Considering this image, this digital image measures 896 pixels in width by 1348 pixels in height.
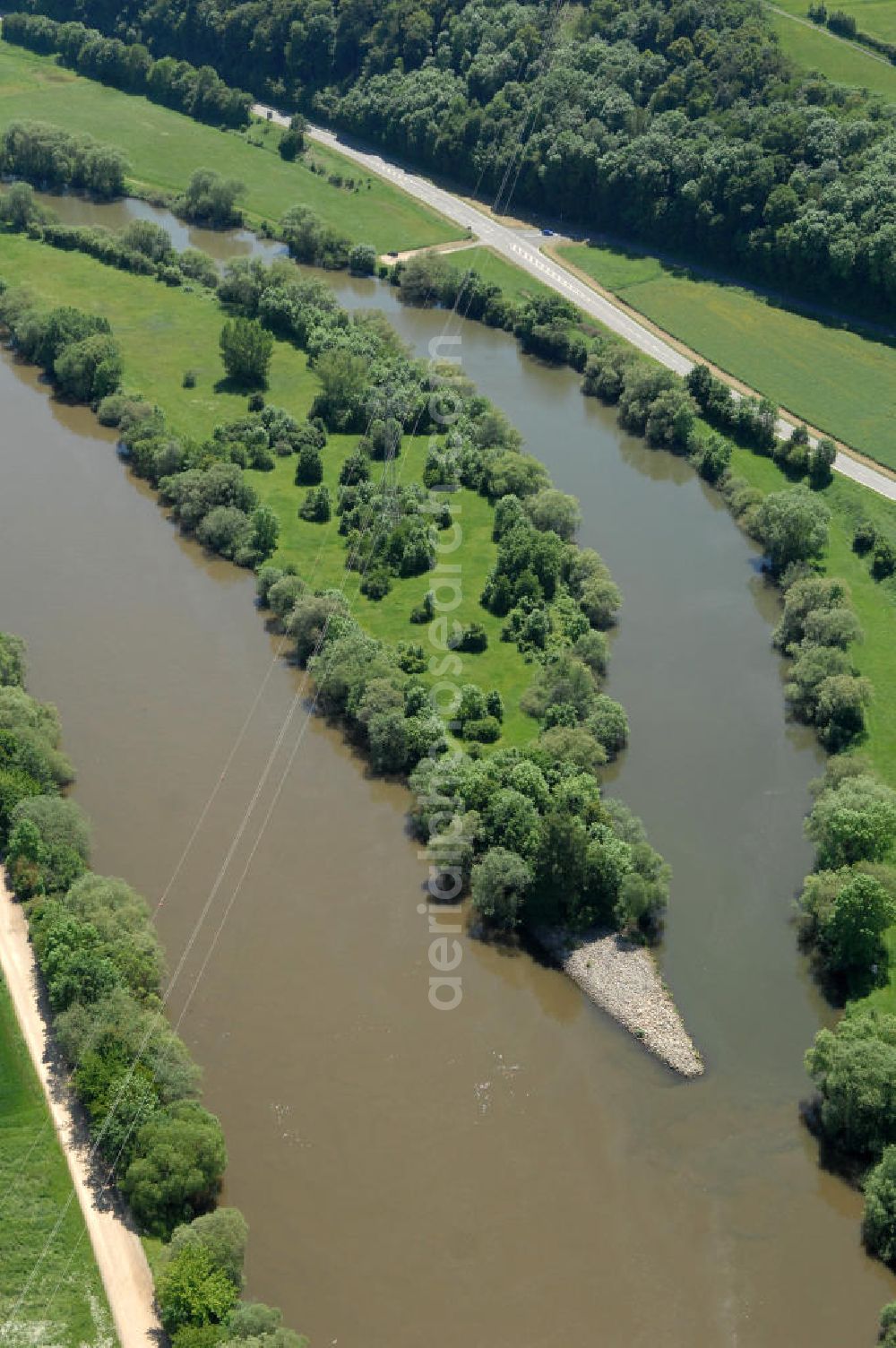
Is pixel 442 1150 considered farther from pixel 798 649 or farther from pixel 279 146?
pixel 279 146

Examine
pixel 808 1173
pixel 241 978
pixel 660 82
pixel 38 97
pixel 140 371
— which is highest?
pixel 660 82

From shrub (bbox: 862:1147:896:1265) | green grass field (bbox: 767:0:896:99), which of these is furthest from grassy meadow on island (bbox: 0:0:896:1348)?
green grass field (bbox: 767:0:896:99)

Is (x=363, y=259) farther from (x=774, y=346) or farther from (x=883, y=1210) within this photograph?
(x=883, y=1210)

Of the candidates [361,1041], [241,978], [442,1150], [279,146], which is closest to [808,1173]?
[442,1150]

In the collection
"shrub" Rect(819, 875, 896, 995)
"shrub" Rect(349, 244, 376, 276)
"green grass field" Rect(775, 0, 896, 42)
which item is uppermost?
"green grass field" Rect(775, 0, 896, 42)

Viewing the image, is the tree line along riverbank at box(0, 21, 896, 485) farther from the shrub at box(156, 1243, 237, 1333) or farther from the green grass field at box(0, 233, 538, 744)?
the shrub at box(156, 1243, 237, 1333)

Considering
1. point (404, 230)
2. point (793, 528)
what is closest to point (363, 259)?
point (404, 230)
